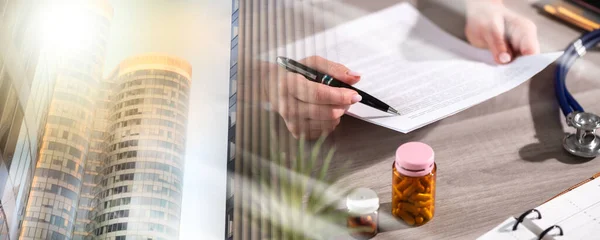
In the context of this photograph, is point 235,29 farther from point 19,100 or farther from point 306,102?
point 19,100

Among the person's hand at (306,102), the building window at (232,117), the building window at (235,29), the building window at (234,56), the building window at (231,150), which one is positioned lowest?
the building window at (231,150)

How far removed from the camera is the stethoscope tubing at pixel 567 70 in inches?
35.5

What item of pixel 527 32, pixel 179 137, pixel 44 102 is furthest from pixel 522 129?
pixel 44 102

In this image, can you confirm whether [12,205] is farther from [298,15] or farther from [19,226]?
[298,15]

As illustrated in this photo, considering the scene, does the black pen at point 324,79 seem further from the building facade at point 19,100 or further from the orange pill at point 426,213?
the building facade at point 19,100

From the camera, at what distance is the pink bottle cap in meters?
0.73

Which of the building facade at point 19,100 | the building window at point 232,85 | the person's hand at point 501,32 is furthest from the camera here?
the person's hand at point 501,32

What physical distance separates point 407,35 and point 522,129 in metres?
0.24

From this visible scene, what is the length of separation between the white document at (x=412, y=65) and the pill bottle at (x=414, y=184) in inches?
4.6

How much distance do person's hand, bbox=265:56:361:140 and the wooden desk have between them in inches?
A: 0.8

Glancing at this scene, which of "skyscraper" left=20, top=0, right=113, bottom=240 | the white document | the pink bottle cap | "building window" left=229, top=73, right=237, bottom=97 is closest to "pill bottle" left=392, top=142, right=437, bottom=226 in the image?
the pink bottle cap

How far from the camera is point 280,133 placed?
2.79 ft

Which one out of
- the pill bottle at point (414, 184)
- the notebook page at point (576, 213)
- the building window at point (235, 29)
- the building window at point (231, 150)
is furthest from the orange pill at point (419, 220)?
the building window at point (235, 29)

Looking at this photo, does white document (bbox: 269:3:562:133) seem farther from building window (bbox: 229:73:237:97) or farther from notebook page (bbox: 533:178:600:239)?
notebook page (bbox: 533:178:600:239)
